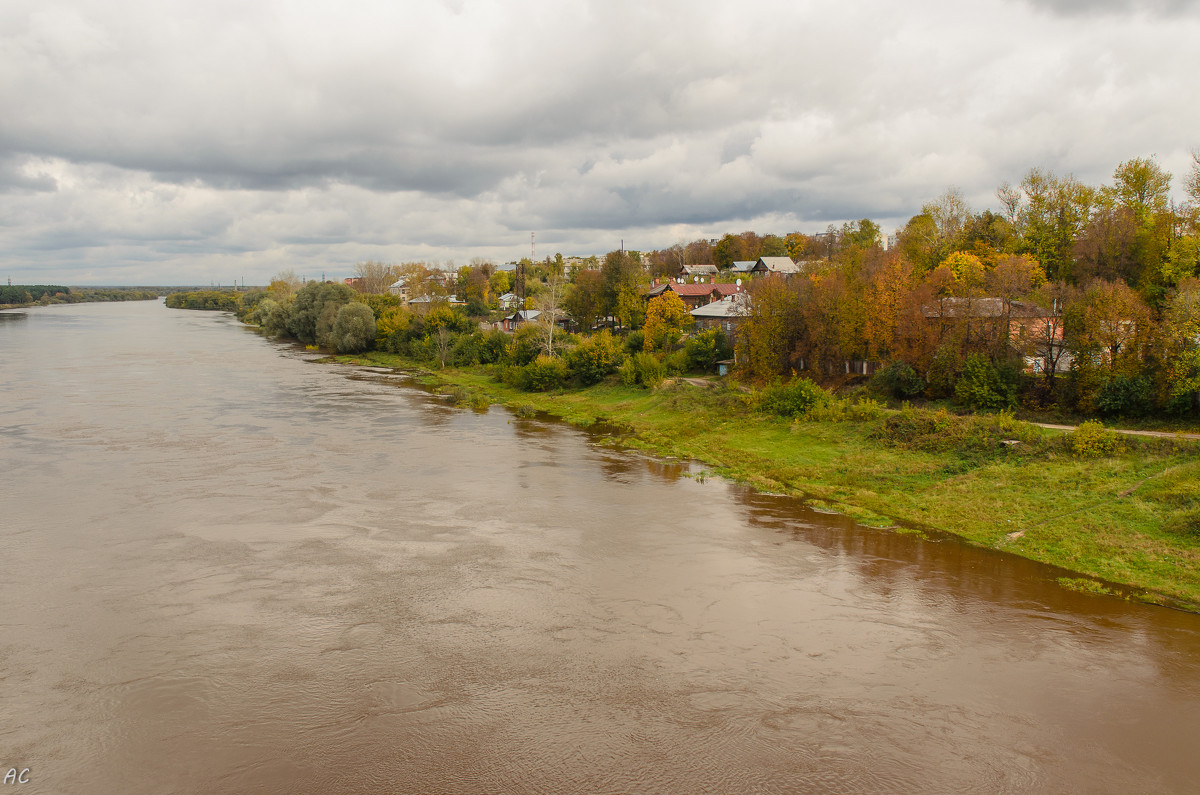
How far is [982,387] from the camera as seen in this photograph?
2734 centimetres

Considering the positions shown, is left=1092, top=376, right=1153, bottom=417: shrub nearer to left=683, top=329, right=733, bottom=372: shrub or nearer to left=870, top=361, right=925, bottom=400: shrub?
left=870, top=361, right=925, bottom=400: shrub

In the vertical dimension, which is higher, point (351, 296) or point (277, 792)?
point (351, 296)

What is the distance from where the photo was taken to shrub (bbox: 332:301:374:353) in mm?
66812

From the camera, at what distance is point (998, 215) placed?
4356cm

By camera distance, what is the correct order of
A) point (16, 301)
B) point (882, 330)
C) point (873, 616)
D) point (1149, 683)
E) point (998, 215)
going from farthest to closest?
point (16, 301) < point (998, 215) < point (882, 330) < point (873, 616) < point (1149, 683)

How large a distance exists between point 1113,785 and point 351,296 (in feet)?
255

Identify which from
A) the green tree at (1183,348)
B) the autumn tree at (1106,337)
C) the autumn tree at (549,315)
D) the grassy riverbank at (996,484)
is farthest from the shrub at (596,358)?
the green tree at (1183,348)

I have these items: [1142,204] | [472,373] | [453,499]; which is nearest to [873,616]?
[453,499]

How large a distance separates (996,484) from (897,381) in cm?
987

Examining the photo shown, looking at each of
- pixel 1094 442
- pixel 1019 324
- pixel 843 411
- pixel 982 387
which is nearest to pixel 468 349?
pixel 843 411

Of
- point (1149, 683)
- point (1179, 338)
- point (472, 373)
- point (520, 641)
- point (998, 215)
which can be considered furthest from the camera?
point (472, 373)

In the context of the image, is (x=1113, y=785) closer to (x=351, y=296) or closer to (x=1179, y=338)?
(x=1179, y=338)

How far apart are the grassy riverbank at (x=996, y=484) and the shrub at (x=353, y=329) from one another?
137 ft

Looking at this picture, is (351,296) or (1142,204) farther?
(351,296)
